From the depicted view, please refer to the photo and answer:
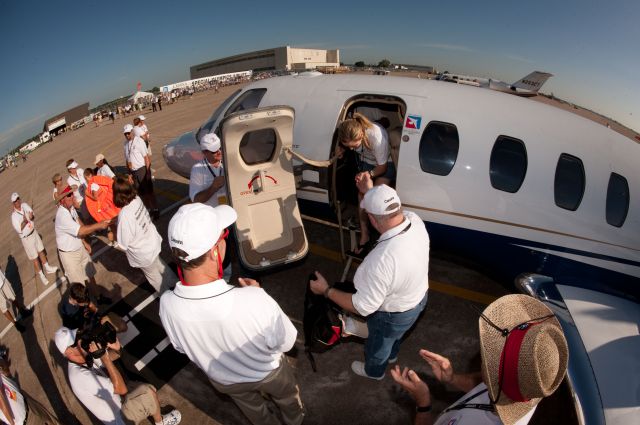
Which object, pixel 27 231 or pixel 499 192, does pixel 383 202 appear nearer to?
pixel 499 192

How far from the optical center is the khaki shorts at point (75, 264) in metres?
5.43

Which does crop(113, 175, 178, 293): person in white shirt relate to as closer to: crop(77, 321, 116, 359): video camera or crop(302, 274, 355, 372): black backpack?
crop(77, 321, 116, 359): video camera

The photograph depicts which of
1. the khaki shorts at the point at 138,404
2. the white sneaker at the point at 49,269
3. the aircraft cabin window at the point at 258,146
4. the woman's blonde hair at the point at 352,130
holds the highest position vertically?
the woman's blonde hair at the point at 352,130

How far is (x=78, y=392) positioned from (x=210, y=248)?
2.44 meters

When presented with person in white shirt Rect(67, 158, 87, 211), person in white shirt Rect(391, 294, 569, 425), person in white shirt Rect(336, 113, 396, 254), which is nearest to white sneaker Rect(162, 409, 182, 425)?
person in white shirt Rect(391, 294, 569, 425)

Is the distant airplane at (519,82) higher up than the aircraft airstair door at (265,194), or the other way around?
the distant airplane at (519,82)

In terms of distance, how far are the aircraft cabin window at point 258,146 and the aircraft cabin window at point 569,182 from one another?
13.8 ft

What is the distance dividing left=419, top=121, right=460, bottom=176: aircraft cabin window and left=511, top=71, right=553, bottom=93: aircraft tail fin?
9.99 ft

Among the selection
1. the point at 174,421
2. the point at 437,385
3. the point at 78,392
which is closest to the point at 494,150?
the point at 437,385

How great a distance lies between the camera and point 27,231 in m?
6.40

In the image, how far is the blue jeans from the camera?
10.2 ft

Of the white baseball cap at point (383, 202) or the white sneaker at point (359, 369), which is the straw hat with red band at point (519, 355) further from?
the white sneaker at point (359, 369)

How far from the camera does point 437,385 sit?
4047 mm

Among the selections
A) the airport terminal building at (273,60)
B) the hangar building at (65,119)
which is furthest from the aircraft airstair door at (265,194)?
the airport terminal building at (273,60)
